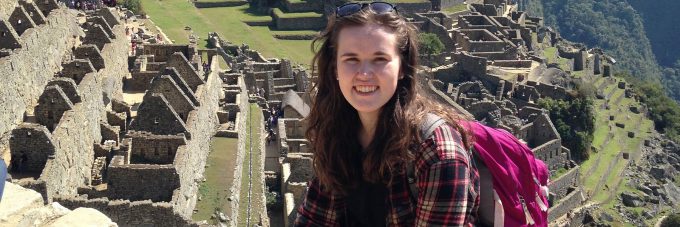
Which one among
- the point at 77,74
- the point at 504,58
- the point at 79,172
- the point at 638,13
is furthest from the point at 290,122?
the point at 638,13

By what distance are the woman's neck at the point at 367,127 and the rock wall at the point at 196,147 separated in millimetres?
12670

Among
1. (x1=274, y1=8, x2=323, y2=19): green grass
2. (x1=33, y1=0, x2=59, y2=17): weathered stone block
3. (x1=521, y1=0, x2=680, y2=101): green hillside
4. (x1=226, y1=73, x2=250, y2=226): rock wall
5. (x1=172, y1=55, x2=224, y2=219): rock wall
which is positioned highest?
(x1=33, y1=0, x2=59, y2=17): weathered stone block

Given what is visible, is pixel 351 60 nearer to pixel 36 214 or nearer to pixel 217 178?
pixel 36 214

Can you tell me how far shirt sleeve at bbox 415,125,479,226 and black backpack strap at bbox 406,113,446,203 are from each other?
0.05m

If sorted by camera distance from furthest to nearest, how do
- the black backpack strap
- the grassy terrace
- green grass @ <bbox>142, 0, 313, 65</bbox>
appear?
green grass @ <bbox>142, 0, 313, 65</bbox> < the grassy terrace < the black backpack strap

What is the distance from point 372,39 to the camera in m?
5.48

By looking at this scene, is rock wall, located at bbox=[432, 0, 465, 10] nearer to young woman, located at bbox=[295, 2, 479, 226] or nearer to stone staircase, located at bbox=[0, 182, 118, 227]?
stone staircase, located at bbox=[0, 182, 118, 227]

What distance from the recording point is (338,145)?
230 inches

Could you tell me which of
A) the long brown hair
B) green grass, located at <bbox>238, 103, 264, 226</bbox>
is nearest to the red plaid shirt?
the long brown hair

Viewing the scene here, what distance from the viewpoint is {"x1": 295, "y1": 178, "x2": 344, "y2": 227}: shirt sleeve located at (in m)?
6.00

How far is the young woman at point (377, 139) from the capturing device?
17.1 feet

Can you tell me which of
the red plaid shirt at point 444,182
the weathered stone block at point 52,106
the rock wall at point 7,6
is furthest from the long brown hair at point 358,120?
the rock wall at point 7,6

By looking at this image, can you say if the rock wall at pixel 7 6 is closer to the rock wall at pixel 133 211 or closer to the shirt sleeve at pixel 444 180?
the rock wall at pixel 133 211

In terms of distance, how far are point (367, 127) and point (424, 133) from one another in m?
0.61
